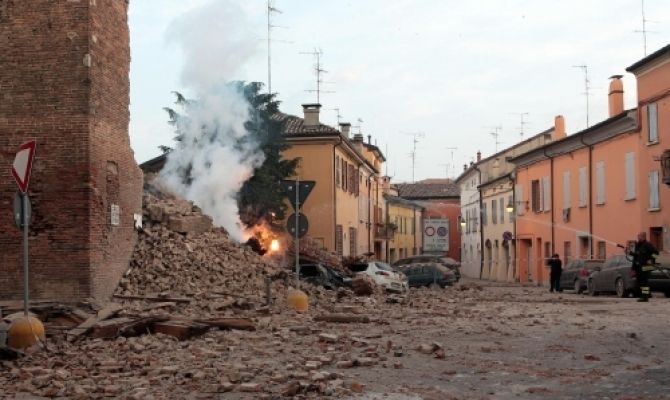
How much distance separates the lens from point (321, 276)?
2623 cm

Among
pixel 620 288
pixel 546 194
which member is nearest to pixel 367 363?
pixel 620 288

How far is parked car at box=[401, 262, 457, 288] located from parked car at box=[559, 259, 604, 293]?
16.5 ft

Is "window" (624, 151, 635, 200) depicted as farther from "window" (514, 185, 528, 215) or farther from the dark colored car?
"window" (514, 185, 528, 215)

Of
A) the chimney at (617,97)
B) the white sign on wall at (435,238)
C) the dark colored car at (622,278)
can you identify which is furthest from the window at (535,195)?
the white sign on wall at (435,238)

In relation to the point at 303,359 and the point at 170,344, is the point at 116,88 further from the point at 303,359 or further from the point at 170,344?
the point at 303,359

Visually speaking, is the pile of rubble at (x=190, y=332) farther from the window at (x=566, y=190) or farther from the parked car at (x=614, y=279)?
the window at (x=566, y=190)

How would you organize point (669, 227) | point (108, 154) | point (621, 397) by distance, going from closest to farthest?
point (621, 397), point (108, 154), point (669, 227)

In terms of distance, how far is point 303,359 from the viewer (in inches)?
411

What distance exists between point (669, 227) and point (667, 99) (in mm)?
4771

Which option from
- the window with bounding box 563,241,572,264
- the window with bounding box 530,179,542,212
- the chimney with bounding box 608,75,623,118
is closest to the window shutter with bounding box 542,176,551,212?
the window with bounding box 530,179,542,212

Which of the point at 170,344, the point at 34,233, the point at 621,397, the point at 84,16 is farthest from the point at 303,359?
the point at 84,16

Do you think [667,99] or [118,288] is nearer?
[118,288]

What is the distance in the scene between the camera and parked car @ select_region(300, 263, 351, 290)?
2578 centimetres

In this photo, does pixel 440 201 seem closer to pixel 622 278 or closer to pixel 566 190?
pixel 566 190
